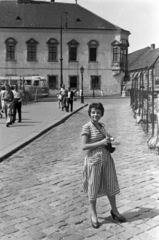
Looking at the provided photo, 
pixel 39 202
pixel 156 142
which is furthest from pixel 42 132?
pixel 39 202

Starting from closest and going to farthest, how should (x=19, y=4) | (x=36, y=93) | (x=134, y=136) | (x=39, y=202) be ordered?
(x=39, y=202), (x=134, y=136), (x=36, y=93), (x=19, y=4)

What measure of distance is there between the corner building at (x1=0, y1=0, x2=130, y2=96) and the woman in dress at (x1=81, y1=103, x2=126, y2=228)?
152 ft

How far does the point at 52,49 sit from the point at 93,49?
18.3ft

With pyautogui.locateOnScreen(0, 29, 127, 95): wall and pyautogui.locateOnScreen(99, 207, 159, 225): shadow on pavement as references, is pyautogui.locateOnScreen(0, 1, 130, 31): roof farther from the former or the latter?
pyautogui.locateOnScreen(99, 207, 159, 225): shadow on pavement

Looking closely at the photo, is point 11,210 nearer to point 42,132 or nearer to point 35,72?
point 42,132

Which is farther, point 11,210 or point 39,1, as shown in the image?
point 39,1

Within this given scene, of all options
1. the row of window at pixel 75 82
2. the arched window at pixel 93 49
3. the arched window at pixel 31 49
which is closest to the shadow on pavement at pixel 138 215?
the row of window at pixel 75 82

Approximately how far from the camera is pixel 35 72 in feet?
167

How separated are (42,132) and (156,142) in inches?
181

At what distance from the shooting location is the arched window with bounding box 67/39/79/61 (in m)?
50.7

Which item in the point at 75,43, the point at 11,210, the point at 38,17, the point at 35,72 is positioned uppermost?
the point at 38,17

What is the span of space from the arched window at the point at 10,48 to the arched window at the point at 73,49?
7469 millimetres

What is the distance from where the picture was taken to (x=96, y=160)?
4227 mm

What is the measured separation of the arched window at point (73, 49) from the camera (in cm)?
5066
